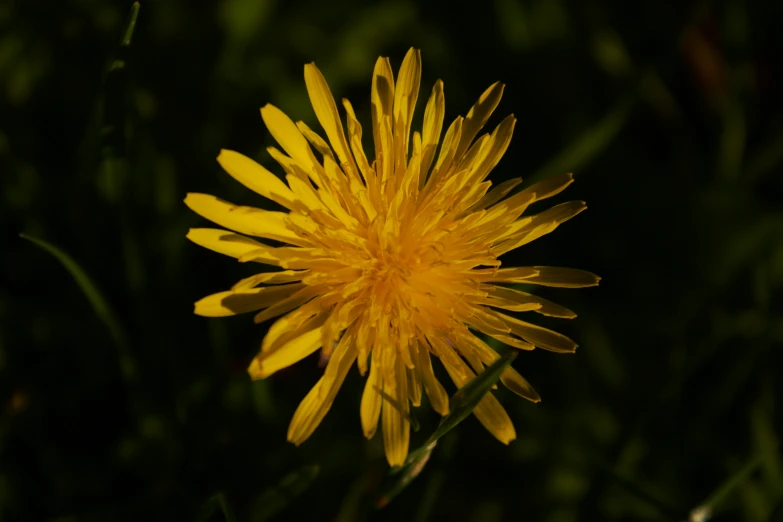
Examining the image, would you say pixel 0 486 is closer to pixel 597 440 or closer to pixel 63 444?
pixel 63 444

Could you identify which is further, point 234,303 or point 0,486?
point 0,486

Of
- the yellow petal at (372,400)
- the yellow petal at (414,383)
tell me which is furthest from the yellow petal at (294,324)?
the yellow petal at (414,383)

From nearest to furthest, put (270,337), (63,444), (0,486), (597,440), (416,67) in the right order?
1. (270,337)
2. (416,67)
3. (0,486)
4. (63,444)
5. (597,440)

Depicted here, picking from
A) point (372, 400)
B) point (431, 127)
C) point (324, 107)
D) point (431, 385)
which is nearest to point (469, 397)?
point (431, 385)

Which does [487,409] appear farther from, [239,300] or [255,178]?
[255,178]

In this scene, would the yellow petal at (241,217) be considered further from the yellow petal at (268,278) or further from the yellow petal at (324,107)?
the yellow petal at (324,107)

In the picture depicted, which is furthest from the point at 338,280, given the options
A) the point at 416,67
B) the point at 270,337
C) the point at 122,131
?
the point at 122,131

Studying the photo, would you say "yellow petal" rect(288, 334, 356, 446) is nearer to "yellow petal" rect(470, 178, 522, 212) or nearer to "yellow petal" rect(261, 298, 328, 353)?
"yellow petal" rect(261, 298, 328, 353)
